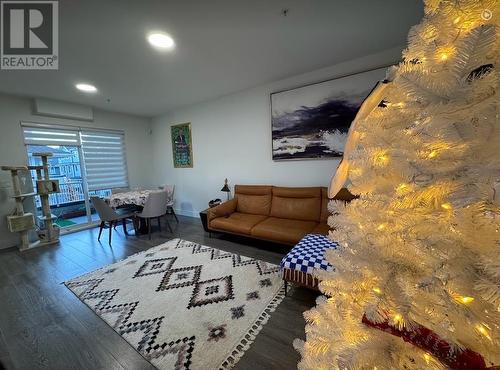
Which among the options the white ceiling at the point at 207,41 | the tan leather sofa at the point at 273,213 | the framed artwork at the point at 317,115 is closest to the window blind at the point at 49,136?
the white ceiling at the point at 207,41

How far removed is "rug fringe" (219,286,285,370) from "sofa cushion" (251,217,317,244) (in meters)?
0.75

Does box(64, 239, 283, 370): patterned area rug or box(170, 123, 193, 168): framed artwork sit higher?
box(170, 123, 193, 168): framed artwork

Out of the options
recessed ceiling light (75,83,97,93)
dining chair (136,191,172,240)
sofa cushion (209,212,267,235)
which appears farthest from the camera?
dining chair (136,191,172,240)

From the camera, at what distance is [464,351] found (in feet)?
1.54

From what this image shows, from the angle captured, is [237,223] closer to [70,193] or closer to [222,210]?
[222,210]

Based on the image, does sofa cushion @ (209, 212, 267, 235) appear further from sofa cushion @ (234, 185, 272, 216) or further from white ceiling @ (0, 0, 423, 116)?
white ceiling @ (0, 0, 423, 116)

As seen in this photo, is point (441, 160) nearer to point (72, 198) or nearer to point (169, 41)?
point (169, 41)

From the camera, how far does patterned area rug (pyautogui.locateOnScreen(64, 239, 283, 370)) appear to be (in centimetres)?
144

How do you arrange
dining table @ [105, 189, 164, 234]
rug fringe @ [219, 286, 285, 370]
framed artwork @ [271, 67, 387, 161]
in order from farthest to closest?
dining table @ [105, 189, 164, 234] → framed artwork @ [271, 67, 387, 161] → rug fringe @ [219, 286, 285, 370]

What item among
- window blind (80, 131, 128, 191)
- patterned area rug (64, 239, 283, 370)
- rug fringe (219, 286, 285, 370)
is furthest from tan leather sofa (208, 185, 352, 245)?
window blind (80, 131, 128, 191)

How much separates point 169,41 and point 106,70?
1199mm

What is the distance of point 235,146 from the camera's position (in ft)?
13.3

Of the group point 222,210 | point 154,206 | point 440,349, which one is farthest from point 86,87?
point 440,349

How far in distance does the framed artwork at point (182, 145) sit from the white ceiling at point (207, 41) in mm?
1319
